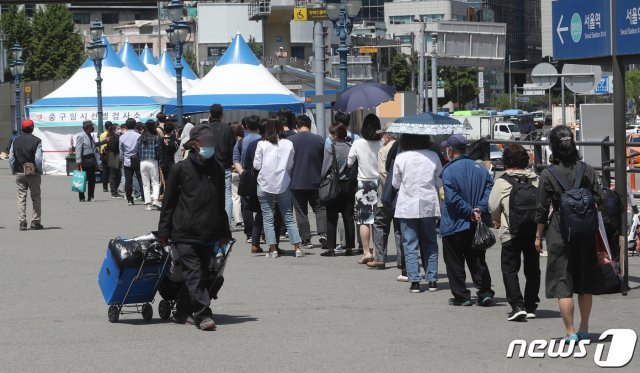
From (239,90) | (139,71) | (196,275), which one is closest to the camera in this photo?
(196,275)

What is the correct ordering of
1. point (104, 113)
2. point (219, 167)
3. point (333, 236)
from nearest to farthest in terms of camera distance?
point (219, 167) → point (333, 236) → point (104, 113)

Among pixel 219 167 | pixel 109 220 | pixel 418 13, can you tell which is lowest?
pixel 109 220

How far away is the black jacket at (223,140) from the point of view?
59.8 ft

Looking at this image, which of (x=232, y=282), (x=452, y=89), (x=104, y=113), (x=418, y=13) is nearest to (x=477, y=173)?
(x=232, y=282)

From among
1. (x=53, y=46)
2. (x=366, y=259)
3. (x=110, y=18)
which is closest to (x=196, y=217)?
(x=366, y=259)

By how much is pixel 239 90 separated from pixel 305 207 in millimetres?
21787

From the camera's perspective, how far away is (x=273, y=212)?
1639cm

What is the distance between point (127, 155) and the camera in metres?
27.5

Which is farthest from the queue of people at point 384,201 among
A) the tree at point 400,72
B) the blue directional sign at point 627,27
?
the tree at point 400,72

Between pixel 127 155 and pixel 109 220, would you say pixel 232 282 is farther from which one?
pixel 127 155

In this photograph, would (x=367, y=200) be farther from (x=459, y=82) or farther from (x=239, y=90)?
(x=459, y=82)

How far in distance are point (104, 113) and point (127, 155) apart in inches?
634

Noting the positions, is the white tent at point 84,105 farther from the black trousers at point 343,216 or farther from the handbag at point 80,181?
the black trousers at point 343,216

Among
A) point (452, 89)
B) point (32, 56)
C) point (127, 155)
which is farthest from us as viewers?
point (452, 89)
